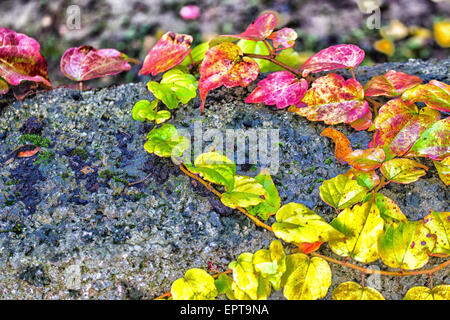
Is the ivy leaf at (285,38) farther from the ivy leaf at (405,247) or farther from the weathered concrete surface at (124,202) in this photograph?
the ivy leaf at (405,247)

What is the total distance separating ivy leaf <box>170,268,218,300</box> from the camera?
88cm

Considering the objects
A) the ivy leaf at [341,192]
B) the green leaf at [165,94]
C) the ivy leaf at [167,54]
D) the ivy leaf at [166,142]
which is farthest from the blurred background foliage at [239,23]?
the ivy leaf at [341,192]

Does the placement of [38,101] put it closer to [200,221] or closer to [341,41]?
[200,221]

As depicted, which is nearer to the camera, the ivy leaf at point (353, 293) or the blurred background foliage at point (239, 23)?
the ivy leaf at point (353, 293)

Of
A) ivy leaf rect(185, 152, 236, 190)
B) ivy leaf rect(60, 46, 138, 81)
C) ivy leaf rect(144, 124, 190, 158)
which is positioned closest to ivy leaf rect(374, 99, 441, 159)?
ivy leaf rect(185, 152, 236, 190)

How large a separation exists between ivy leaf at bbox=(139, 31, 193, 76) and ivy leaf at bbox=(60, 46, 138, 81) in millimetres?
166

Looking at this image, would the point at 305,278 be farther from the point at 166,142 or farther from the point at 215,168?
the point at 166,142

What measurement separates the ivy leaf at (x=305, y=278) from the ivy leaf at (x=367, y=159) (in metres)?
0.24

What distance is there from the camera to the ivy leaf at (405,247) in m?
0.88

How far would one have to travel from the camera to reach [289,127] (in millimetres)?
1142

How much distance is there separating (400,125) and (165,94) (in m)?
0.60

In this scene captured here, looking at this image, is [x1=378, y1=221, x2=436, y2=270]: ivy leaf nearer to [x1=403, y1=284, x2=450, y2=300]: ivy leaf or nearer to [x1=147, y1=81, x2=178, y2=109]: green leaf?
[x1=403, y1=284, x2=450, y2=300]: ivy leaf
